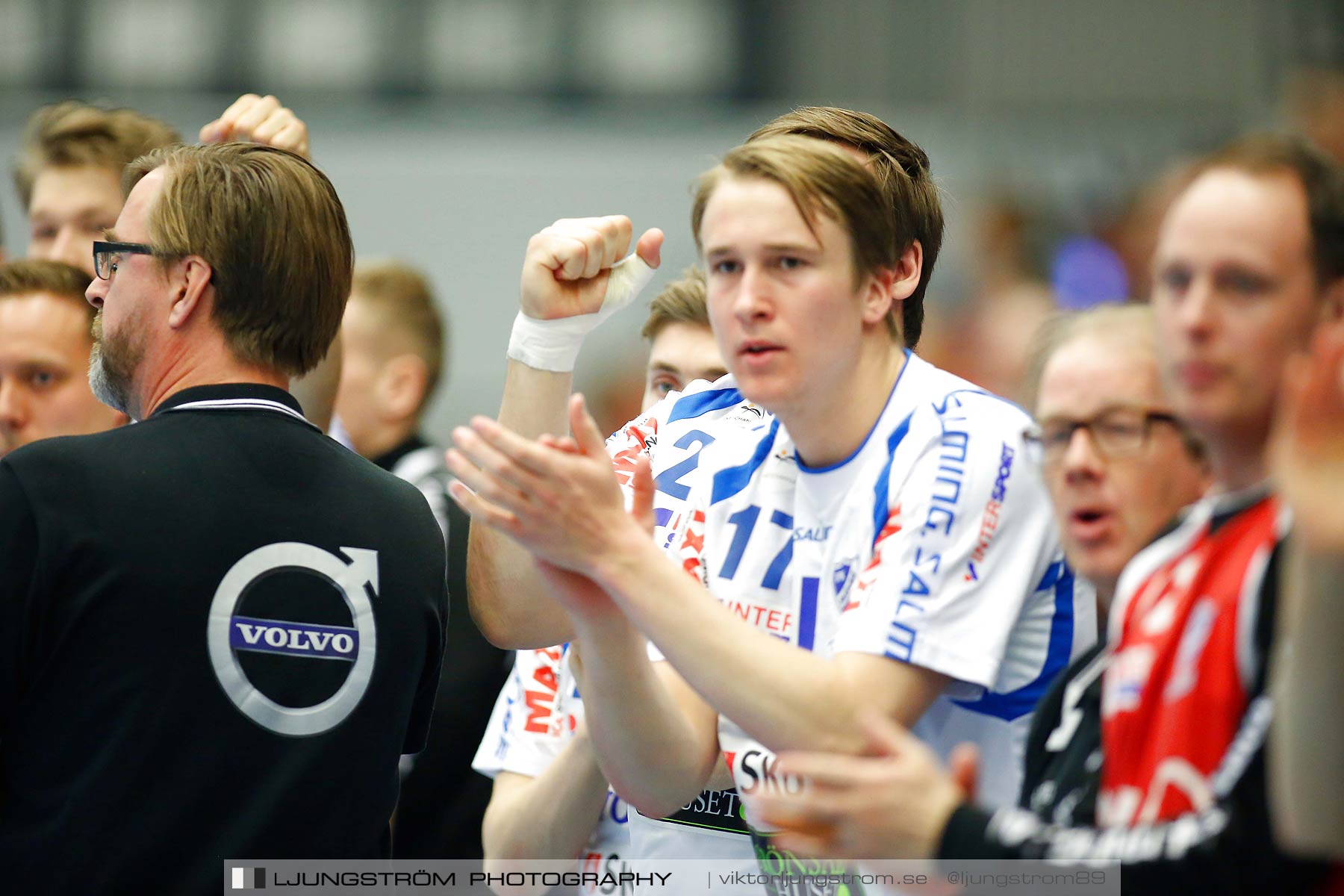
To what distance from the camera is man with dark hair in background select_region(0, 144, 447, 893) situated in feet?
8.42

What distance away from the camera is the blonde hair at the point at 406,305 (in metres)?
6.07

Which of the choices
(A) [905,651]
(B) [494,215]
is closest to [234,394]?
(A) [905,651]

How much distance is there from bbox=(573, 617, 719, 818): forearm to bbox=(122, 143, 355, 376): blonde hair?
0.93m

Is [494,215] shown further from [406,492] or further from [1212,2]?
[406,492]

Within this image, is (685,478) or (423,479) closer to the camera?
(685,478)

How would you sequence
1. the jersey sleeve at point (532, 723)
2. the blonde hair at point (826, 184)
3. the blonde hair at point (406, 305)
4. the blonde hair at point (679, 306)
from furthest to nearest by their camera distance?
the blonde hair at point (406, 305)
the blonde hair at point (679, 306)
the jersey sleeve at point (532, 723)
the blonde hair at point (826, 184)

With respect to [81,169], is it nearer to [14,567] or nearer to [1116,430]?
[14,567]

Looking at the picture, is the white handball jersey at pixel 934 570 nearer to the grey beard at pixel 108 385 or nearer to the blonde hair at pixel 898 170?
the blonde hair at pixel 898 170

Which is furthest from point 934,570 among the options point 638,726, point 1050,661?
point 638,726

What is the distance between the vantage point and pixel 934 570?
105 inches

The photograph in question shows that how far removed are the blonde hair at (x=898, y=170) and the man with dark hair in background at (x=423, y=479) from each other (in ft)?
5.52

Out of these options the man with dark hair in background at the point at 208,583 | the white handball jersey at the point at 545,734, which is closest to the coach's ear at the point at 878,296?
the man with dark hair in background at the point at 208,583

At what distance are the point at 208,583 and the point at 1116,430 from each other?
1683 millimetres

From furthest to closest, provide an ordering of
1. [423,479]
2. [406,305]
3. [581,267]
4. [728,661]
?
[406,305] < [423,479] < [581,267] < [728,661]
